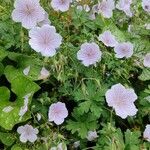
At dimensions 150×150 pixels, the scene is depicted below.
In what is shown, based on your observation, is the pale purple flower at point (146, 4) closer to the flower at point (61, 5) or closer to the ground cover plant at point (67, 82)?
the ground cover plant at point (67, 82)

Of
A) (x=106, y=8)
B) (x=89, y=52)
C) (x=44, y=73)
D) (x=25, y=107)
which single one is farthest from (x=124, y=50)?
(x=25, y=107)

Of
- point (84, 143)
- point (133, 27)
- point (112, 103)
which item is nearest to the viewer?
point (112, 103)

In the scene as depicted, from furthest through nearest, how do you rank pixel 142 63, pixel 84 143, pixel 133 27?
pixel 133 27 → pixel 142 63 → pixel 84 143

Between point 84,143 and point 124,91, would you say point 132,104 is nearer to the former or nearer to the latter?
point 124,91

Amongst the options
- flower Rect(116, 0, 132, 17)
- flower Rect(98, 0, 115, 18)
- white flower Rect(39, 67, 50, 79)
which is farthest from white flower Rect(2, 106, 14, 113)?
flower Rect(116, 0, 132, 17)

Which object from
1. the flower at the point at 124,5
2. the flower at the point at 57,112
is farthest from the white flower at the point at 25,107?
the flower at the point at 124,5

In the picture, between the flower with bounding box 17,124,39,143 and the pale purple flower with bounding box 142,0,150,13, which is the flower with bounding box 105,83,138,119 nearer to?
the flower with bounding box 17,124,39,143

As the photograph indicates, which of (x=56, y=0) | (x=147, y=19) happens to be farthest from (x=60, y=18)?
(x=147, y=19)
